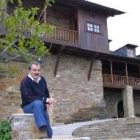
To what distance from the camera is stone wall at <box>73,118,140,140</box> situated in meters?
10.1

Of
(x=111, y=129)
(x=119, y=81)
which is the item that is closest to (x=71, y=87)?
(x=119, y=81)

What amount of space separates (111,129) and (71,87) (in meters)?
9.20

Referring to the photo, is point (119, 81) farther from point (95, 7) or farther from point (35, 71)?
point (35, 71)

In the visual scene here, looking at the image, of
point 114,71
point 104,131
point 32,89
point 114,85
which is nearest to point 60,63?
point 114,85

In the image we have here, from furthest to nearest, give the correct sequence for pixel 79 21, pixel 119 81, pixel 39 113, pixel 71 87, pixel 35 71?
pixel 119 81 → pixel 79 21 → pixel 71 87 → pixel 35 71 → pixel 39 113

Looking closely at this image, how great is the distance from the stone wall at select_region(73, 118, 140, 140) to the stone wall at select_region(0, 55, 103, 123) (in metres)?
7.70

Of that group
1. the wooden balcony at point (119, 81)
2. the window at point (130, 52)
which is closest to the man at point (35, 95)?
the wooden balcony at point (119, 81)

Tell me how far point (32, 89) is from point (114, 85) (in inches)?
653

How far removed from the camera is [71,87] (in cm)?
1947

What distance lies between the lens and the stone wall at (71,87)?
60.5 feet

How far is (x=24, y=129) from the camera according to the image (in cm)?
610

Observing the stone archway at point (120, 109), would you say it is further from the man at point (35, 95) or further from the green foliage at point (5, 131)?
the man at point (35, 95)

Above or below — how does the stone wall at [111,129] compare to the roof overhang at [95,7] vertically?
below

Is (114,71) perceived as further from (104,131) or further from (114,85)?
(104,131)
